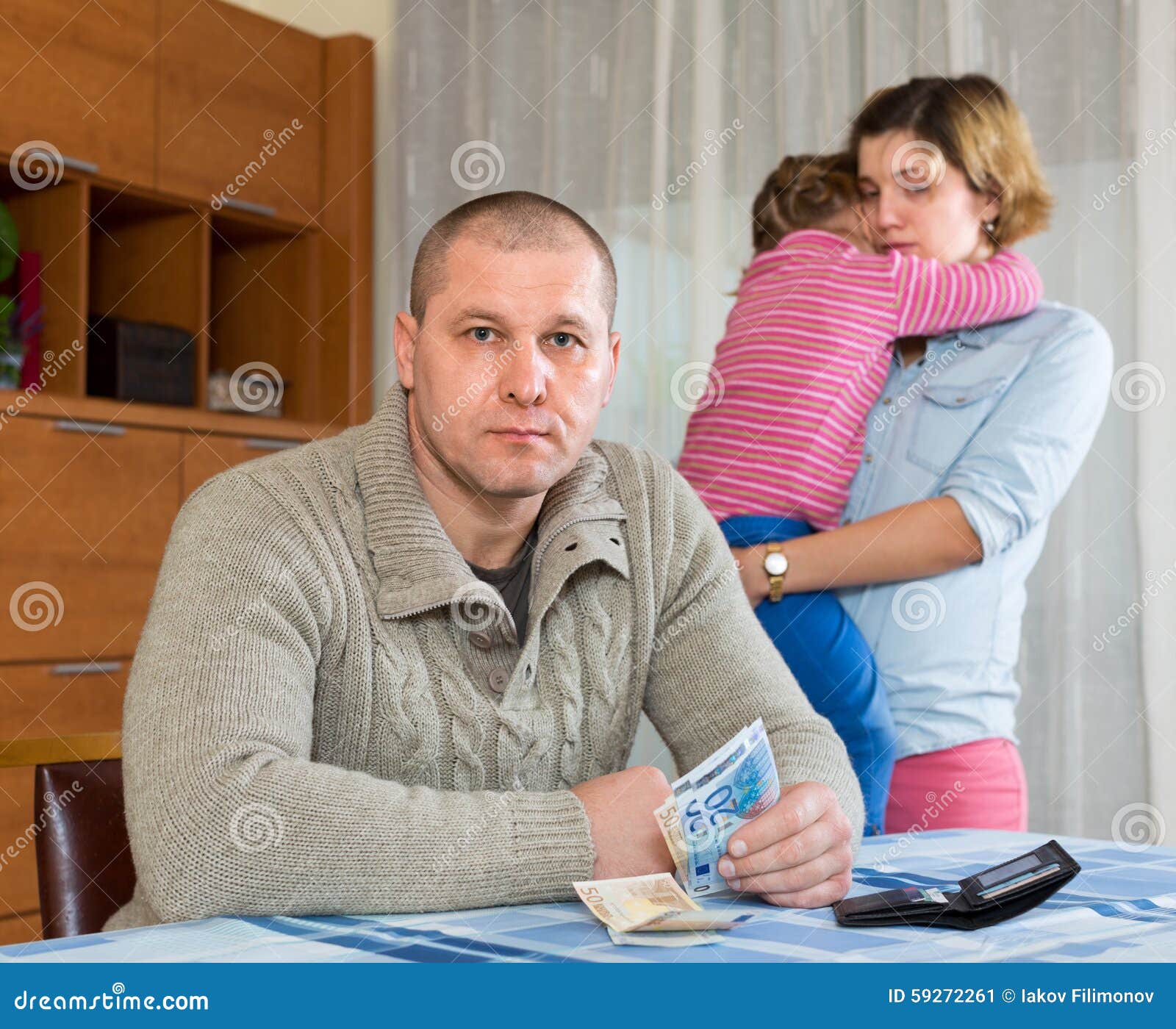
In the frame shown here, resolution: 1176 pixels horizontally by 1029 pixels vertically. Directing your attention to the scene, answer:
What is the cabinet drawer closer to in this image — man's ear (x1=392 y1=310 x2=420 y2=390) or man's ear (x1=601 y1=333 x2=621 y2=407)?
man's ear (x1=392 y1=310 x2=420 y2=390)

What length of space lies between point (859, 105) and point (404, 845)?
2.63 meters

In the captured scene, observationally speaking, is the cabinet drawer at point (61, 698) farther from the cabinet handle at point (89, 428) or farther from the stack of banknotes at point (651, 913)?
the stack of banknotes at point (651, 913)

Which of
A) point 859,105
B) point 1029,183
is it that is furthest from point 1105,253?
point 1029,183

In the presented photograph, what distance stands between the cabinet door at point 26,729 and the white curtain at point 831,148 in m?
1.38

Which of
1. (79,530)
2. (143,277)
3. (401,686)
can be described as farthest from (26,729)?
(401,686)

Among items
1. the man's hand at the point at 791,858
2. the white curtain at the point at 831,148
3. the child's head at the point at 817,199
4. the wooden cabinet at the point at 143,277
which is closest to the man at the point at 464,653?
the man's hand at the point at 791,858

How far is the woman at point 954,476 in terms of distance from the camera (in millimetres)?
1900

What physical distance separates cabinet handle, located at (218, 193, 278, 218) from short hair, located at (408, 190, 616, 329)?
88.0 inches

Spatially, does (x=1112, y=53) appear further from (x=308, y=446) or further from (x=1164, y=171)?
(x=308, y=446)

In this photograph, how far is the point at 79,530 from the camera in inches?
125

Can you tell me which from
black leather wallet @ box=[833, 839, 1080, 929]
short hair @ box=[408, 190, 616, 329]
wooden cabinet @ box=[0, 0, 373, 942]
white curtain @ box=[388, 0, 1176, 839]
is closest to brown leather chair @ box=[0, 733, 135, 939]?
short hair @ box=[408, 190, 616, 329]

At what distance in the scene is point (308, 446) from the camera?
4.87 feet

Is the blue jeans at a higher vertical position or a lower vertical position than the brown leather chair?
higher

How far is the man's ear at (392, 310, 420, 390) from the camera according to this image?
1.55 metres
